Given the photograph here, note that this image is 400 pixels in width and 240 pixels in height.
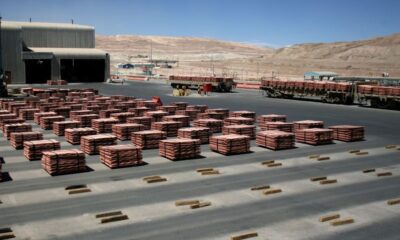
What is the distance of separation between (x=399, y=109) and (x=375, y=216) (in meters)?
33.9

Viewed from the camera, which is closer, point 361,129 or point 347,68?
point 361,129

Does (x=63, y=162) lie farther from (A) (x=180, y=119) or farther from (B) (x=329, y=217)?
(A) (x=180, y=119)

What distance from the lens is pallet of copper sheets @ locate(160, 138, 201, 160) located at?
20875 mm

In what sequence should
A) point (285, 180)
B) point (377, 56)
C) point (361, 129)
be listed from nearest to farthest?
point (285, 180), point (361, 129), point (377, 56)

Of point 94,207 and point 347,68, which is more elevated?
point 347,68

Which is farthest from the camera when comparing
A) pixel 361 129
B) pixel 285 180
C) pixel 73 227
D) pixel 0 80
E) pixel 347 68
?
pixel 347 68

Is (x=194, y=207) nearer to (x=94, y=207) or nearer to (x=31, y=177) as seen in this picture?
(x=94, y=207)

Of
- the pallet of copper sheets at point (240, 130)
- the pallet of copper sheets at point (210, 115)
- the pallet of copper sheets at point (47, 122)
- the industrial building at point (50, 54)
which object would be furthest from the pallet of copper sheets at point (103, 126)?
the industrial building at point (50, 54)

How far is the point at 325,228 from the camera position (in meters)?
12.6

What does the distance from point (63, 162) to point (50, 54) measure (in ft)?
200

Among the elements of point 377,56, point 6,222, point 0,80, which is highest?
point 377,56

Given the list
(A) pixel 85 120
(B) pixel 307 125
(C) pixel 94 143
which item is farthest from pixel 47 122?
(B) pixel 307 125

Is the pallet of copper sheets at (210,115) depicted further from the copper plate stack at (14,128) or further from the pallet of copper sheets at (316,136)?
the copper plate stack at (14,128)

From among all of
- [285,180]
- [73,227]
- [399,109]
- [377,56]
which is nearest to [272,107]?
[399,109]
